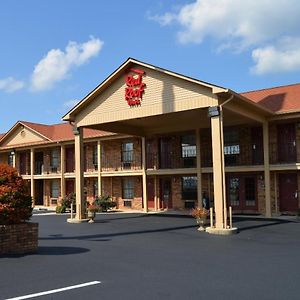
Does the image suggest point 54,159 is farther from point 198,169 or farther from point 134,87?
point 134,87

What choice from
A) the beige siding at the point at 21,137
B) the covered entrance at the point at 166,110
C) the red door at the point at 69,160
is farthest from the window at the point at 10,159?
the covered entrance at the point at 166,110

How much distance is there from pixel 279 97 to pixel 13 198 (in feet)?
54.6

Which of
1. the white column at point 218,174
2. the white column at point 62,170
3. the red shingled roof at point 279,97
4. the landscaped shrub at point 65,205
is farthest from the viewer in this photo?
the white column at point 62,170

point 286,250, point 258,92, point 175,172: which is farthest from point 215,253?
point 258,92

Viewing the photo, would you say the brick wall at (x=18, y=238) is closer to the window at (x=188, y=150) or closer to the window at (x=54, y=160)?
the window at (x=188, y=150)

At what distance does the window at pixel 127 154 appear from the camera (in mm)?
29984

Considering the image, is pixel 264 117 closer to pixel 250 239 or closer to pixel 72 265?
pixel 250 239

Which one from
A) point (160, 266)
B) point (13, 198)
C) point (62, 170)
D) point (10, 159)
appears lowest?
point (160, 266)

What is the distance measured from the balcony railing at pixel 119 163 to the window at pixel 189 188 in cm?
342

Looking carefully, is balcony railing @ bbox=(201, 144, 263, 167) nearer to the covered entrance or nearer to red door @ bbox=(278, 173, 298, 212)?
the covered entrance

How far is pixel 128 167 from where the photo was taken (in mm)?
30094

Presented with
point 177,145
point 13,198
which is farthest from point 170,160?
point 13,198

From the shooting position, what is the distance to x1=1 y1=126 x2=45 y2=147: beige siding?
35531 mm

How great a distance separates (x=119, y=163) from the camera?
30.5 m
